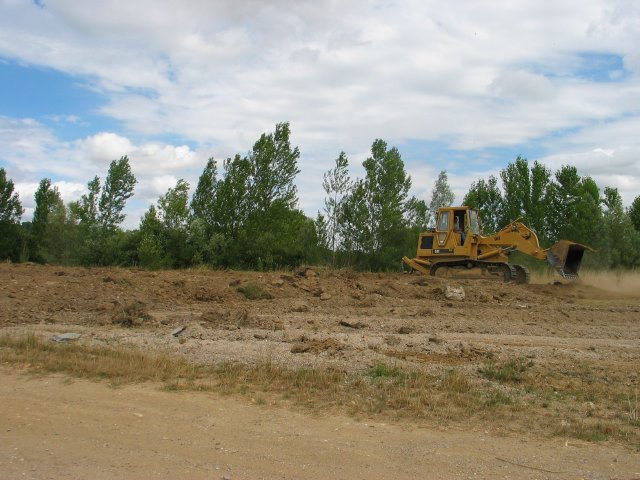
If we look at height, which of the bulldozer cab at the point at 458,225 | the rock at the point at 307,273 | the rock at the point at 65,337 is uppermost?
the bulldozer cab at the point at 458,225

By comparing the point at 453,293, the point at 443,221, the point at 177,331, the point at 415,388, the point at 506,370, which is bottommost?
the point at 177,331

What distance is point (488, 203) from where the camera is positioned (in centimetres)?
5156

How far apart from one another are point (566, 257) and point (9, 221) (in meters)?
52.9

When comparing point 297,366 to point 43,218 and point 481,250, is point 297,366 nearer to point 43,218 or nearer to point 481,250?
point 481,250

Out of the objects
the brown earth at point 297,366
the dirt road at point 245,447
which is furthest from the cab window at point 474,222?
the dirt road at point 245,447

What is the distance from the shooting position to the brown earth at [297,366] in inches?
232

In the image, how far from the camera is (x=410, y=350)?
11.1 m

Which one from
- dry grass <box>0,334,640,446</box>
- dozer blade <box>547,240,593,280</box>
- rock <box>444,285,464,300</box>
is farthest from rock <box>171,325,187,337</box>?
dozer blade <box>547,240,593,280</box>

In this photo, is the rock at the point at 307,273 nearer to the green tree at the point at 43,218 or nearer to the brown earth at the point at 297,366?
the brown earth at the point at 297,366

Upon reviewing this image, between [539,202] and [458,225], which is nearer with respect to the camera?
[458,225]

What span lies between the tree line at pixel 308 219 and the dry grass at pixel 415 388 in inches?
1344

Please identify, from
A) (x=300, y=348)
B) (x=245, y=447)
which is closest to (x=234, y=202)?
(x=300, y=348)

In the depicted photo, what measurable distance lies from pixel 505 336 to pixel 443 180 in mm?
54370

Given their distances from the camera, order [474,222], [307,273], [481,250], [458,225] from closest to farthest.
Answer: [307,273] → [481,250] → [458,225] → [474,222]
